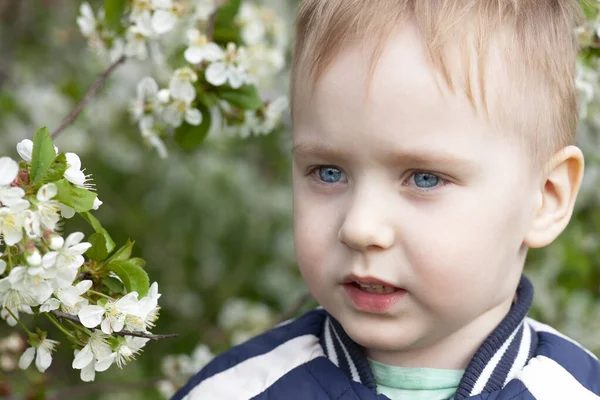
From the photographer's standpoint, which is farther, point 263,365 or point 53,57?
point 53,57

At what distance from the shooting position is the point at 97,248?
Answer: 1.36m

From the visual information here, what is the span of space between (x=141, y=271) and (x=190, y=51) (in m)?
0.62

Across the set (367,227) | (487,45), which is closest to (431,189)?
(367,227)

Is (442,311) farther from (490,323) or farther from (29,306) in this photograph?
(29,306)

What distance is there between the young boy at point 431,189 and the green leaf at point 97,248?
331mm

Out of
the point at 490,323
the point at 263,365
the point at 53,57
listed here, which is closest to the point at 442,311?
the point at 490,323

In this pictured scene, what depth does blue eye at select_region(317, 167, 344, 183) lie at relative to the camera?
1.46 meters

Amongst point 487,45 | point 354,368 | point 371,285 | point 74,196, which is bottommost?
point 354,368

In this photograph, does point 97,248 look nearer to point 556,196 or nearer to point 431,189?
point 431,189

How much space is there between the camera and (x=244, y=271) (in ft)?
11.8

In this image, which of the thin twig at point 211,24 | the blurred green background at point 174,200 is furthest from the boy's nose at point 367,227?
the blurred green background at point 174,200

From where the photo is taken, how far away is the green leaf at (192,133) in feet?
6.33

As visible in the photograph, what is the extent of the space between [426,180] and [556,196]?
291 mm

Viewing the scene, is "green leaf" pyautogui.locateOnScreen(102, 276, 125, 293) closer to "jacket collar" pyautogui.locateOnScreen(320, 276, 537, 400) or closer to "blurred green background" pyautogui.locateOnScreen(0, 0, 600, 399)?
"jacket collar" pyautogui.locateOnScreen(320, 276, 537, 400)
